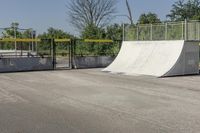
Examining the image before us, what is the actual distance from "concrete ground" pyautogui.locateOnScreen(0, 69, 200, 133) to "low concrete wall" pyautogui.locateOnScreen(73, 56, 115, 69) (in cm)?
1178

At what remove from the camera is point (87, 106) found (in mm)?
11422

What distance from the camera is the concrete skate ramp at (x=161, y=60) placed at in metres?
22.3

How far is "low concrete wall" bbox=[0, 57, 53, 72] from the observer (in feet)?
84.0

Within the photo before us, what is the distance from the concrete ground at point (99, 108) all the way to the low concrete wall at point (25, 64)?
8754mm

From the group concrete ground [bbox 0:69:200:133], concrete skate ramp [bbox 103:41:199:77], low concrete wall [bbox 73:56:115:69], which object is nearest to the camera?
concrete ground [bbox 0:69:200:133]

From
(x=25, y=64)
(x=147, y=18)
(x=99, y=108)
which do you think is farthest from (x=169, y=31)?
(x=147, y=18)

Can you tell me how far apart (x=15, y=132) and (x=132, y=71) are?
52.0 ft

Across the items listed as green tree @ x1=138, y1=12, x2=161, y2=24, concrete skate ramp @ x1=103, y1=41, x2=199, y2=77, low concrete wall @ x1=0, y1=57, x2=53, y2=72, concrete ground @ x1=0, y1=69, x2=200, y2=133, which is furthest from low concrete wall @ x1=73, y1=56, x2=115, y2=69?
green tree @ x1=138, y1=12, x2=161, y2=24

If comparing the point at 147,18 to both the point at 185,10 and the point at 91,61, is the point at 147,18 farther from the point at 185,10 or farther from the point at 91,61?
the point at 91,61

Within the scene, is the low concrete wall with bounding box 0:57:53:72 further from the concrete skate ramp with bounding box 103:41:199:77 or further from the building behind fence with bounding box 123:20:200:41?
the building behind fence with bounding box 123:20:200:41

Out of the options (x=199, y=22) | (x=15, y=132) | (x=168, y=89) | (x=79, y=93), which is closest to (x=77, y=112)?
(x=15, y=132)

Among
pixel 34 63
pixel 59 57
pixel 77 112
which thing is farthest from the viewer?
pixel 59 57

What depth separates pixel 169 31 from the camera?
24.9 metres

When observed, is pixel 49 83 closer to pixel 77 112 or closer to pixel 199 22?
pixel 77 112
